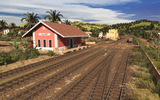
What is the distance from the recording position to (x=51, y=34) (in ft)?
72.7

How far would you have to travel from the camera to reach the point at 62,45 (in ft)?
78.1

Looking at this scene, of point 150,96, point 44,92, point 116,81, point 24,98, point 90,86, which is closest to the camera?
point 24,98

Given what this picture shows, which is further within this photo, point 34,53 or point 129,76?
point 34,53

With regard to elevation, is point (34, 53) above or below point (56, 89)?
above

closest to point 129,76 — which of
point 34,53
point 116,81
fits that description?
point 116,81

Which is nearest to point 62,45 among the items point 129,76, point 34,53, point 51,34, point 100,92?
point 51,34

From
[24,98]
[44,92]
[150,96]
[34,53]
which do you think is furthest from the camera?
[34,53]

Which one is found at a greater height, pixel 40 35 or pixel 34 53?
pixel 40 35

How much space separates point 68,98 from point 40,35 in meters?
18.4

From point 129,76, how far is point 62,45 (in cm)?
1574

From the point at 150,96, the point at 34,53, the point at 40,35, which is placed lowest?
the point at 150,96

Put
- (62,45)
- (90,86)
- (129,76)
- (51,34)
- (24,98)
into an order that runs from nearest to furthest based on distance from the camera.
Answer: (24,98) → (90,86) → (129,76) → (51,34) → (62,45)

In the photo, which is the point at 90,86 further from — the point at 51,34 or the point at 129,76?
the point at 51,34

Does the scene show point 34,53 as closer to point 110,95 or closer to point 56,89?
point 56,89
